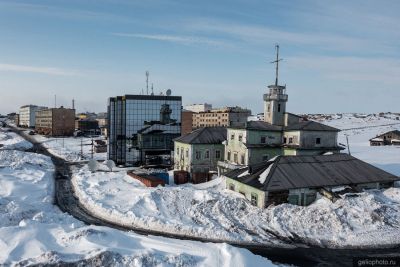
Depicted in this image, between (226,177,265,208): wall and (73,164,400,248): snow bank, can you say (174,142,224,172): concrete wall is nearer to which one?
(226,177,265,208): wall

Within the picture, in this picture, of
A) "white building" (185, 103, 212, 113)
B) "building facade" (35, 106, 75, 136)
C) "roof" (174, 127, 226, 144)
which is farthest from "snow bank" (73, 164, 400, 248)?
"white building" (185, 103, 212, 113)

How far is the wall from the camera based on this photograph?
101 ft

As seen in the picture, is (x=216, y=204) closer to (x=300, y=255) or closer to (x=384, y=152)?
(x=300, y=255)

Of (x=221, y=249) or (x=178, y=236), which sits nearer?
(x=221, y=249)

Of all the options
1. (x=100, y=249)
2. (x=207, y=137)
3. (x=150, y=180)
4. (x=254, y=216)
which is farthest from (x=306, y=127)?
(x=100, y=249)

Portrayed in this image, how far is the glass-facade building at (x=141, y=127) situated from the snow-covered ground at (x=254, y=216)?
2593 cm

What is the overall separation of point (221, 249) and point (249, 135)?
22.3 m

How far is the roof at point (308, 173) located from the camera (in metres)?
31.6

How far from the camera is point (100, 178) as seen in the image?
45438mm

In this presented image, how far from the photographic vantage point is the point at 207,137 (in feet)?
156

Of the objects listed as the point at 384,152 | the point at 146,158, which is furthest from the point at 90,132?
the point at 384,152

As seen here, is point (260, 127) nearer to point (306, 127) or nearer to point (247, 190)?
point (306, 127)

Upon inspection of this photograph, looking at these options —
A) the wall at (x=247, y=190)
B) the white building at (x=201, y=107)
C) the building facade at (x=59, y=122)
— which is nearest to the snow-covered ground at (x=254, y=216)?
the wall at (x=247, y=190)

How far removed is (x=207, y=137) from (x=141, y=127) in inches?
768
